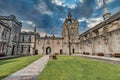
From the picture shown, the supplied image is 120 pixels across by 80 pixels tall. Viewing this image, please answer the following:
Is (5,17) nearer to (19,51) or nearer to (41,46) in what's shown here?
(19,51)

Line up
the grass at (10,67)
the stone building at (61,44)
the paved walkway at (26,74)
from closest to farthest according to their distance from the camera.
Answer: the paved walkway at (26,74) < the grass at (10,67) < the stone building at (61,44)

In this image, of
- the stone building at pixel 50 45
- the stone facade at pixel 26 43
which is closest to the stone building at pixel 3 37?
the stone facade at pixel 26 43

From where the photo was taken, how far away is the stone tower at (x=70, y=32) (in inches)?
1624

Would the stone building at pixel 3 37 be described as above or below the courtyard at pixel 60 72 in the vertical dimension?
above

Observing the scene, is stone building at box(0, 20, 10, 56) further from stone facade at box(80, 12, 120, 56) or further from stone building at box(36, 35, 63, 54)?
stone facade at box(80, 12, 120, 56)

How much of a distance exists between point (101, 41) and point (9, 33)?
29546 millimetres

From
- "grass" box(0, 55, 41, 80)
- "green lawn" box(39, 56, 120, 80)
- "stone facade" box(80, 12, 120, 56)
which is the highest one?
"stone facade" box(80, 12, 120, 56)

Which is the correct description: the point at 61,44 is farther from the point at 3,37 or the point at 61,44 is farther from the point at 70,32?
the point at 3,37

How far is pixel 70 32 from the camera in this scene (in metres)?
43.3

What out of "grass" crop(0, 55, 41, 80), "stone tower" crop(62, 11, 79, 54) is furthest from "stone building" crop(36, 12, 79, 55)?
"grass" crop(0, 55, 41, 80)

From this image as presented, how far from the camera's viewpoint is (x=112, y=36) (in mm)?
19234

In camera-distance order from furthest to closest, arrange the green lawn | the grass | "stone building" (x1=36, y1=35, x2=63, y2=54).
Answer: "stone building" (x1=36, y1=35, x2=63, y2=54) → the grass → the green lawn

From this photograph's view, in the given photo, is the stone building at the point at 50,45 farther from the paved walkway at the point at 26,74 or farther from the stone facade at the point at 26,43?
the paved walkway at the point at 26,74

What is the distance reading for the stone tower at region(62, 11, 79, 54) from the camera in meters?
41.2
